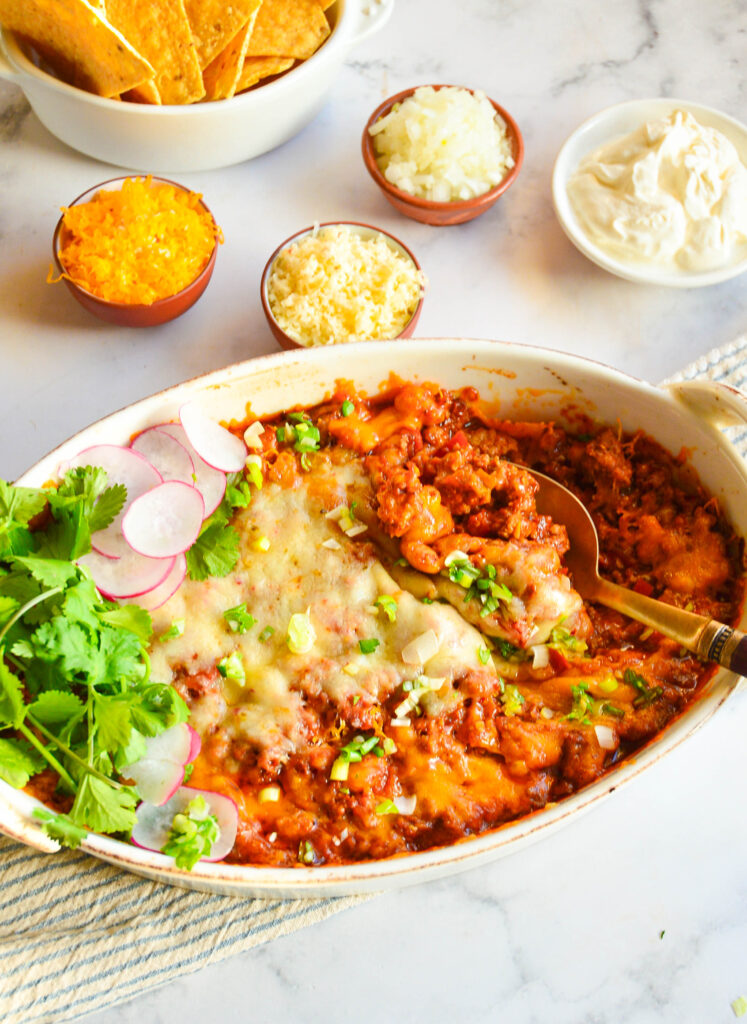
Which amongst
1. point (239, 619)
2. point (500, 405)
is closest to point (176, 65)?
point (500, 405)

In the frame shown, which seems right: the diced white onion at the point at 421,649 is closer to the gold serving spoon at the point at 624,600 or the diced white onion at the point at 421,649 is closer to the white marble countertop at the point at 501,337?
the gold serving spoon at the point at 624,600

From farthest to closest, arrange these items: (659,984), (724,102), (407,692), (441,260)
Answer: (724,102) → (441,260) → (659,984) → (407,692)

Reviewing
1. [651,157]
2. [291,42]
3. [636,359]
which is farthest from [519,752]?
[291,42]

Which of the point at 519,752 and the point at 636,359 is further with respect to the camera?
the point at 636,359

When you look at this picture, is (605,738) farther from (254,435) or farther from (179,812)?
(254,435)

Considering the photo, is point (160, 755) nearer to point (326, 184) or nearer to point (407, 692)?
point (407, 692)

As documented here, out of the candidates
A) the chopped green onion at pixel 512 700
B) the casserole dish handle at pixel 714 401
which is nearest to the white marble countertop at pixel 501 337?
the chopped green onion at pixel 512 700
